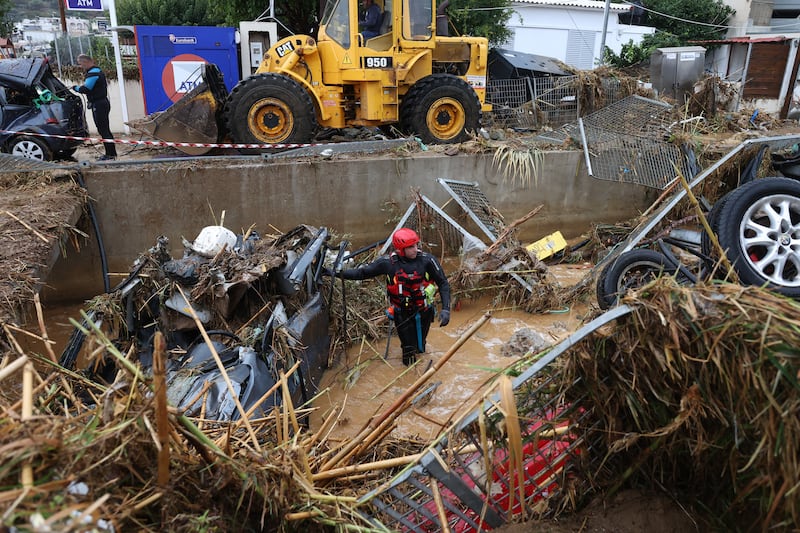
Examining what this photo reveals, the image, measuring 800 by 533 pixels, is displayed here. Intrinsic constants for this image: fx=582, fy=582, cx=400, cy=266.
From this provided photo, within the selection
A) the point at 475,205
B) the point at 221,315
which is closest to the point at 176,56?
the point at 475,205

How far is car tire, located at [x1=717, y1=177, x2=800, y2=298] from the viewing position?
5074 mm

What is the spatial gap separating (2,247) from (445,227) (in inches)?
202

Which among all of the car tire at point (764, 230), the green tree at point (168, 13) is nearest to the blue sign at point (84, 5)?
the car tire at point (764, 230)

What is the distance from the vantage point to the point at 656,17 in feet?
84.2

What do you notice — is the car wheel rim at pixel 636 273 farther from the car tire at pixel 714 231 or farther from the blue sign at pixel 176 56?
the blue sign at pixel 176 56

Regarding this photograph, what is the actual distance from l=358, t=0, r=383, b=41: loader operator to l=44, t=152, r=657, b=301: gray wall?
2.04m

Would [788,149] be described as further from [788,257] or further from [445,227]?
[445,227]

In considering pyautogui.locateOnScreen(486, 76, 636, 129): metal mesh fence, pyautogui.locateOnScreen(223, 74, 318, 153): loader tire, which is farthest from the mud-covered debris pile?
pyautogui.locateOnScreen(486, 76, 636, 129): metal mesh fence

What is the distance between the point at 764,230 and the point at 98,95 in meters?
9.37

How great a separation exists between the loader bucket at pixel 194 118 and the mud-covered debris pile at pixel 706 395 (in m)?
7.90

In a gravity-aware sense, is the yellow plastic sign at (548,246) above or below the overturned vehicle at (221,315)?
below

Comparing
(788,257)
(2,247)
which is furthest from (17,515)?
(788,257)

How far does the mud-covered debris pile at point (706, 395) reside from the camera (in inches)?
76.1

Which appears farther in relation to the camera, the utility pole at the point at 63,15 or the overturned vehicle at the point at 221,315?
the utility pole at the point at 63,15
